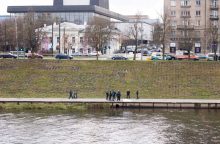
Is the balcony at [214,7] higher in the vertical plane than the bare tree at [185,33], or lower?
higher

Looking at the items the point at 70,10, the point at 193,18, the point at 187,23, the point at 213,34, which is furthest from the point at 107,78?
the point at 70,10

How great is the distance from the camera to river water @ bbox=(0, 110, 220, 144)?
41938 mm

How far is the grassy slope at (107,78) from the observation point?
69.4m

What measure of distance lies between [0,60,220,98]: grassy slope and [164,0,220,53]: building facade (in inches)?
1403

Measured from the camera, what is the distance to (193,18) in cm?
11438

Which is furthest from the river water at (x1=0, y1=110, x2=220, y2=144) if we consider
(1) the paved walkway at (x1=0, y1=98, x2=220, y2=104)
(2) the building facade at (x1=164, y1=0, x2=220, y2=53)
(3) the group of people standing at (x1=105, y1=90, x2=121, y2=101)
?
(2) the building facade at (x1=164, y1=0, x2=220, y2=53)

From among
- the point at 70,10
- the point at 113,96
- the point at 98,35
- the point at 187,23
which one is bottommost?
the point at 113,96

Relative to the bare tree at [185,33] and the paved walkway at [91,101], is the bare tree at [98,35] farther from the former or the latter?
the paved walkway at [91,101]

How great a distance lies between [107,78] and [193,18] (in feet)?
152

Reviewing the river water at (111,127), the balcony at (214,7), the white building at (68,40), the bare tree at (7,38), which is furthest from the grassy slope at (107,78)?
the white building at (68,40)

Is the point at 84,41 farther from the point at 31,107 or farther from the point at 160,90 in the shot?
the point at 31,107

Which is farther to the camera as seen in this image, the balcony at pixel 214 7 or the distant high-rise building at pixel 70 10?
the distant high-rise building at pixel 70 10

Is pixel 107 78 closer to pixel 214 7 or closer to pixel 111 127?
pixel 111 127

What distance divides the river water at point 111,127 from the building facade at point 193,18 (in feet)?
186
